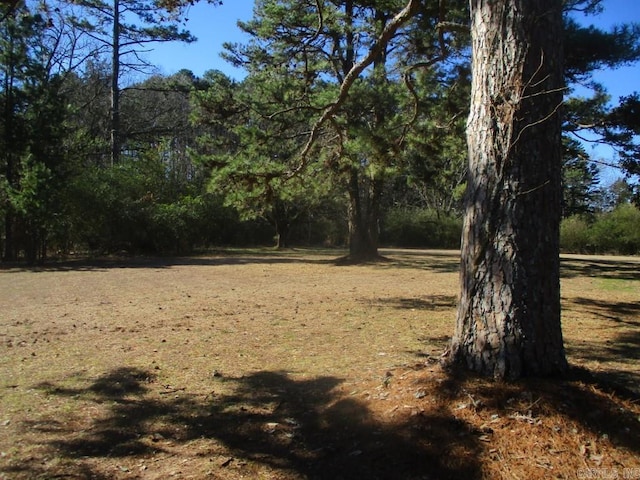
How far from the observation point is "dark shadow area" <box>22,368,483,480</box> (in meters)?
3.09

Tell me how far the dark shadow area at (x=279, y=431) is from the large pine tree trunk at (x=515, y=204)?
2.16 ft

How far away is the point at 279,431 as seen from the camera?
3814 millimetres

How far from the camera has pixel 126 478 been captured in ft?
10.4

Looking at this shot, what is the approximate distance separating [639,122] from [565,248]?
26130 millimetres

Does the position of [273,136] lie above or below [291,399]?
above

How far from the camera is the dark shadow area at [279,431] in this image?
3.09 metres

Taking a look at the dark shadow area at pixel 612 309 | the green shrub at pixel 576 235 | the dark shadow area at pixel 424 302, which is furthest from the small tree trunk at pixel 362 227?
the green shrub at pixel 576 235

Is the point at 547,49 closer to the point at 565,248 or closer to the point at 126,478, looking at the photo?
the point at 126,478

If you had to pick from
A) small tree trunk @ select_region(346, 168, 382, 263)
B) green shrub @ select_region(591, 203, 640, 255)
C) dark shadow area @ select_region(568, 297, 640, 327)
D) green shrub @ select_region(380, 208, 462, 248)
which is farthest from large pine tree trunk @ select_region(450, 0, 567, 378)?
green shrub @ select_region(380, 208, 462, 248)

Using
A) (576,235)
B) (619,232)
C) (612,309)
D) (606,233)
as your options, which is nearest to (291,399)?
(612,309)

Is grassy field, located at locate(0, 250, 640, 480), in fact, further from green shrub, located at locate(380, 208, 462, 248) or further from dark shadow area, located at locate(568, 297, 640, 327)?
green shrub, located at locate(380, 208, 462, 248)

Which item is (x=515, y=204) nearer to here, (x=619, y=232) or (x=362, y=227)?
(x=362, y=227)

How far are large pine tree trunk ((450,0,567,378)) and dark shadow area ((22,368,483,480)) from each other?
659 mm

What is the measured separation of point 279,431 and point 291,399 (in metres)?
0.70
